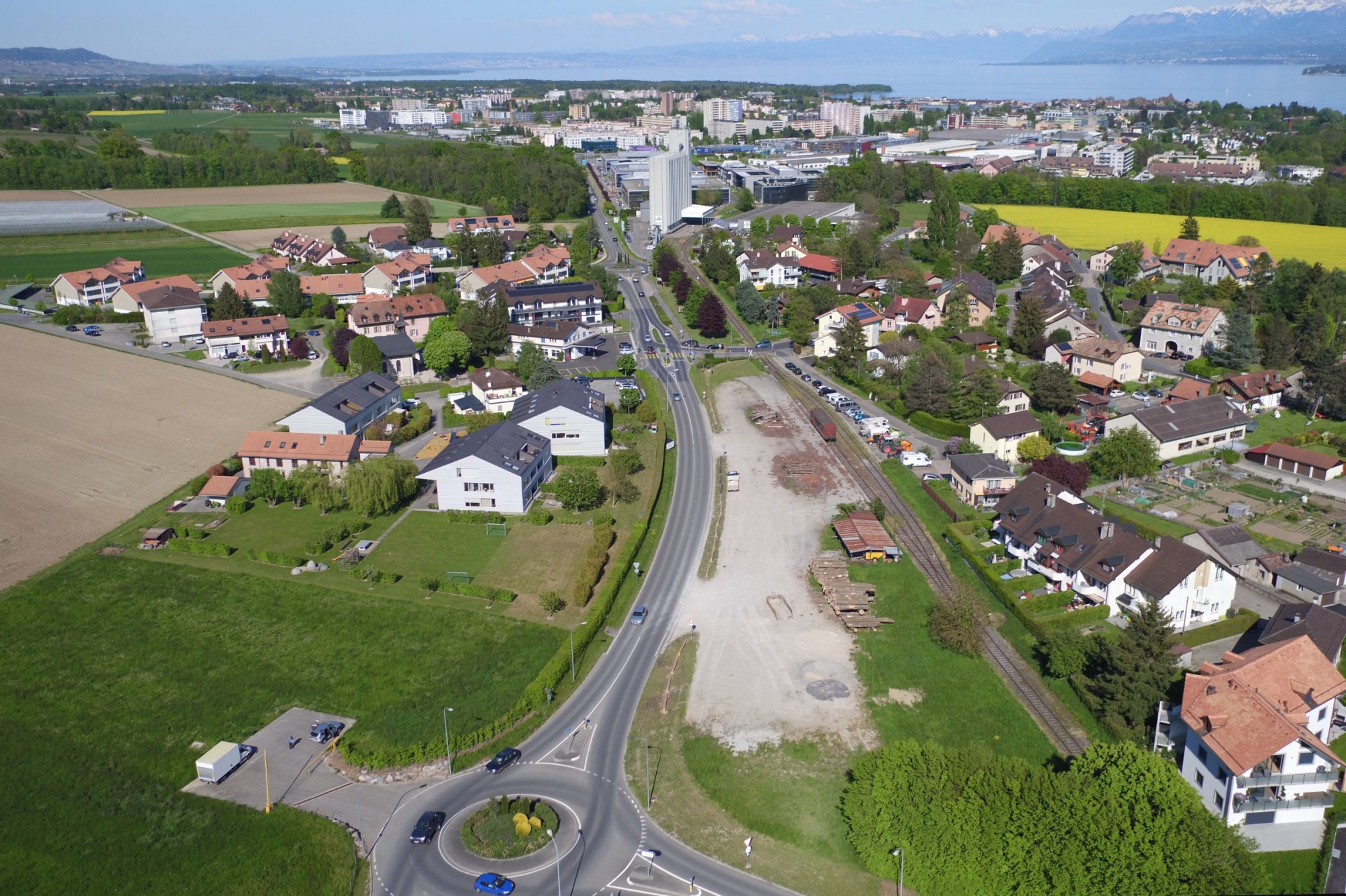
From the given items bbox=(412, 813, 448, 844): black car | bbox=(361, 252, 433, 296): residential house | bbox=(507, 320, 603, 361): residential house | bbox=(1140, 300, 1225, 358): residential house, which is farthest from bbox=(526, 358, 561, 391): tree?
bbox=(1140, 300, 1225, 358): residential house

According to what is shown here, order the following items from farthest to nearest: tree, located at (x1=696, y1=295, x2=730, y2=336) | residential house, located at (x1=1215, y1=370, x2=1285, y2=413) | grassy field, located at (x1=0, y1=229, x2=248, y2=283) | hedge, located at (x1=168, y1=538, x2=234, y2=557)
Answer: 1. grassy field, located at (x1=0, y1=229, x2=248, y2=283)
2. tree, located at (x1=696, y1=295, x2=730, y2=336)
3. residential house, located at (x1=1215, y1=370, x2=1285, y2=413)
4. hedge, located at (x1=168, y1=538, x2=234, y2=557)

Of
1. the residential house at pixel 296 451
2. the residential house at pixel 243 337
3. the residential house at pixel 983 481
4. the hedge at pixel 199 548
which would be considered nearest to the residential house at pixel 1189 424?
the residential house at pixel 983 481

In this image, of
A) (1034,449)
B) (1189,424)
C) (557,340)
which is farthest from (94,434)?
(1189,424)

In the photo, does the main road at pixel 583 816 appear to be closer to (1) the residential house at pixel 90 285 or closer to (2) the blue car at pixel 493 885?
(2) the blue car at pixel 493 885

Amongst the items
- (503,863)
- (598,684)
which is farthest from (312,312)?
(503,863)

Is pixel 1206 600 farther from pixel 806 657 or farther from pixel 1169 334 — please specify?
pixel 1169 334

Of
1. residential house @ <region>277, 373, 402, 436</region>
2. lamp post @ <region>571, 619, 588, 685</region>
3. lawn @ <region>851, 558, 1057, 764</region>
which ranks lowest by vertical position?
lawn @ <region>851, 558, 1057, 764</region>

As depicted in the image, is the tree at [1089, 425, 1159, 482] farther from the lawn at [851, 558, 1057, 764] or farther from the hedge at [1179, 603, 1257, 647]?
the lawn at [851, 558, 1057, 764]
